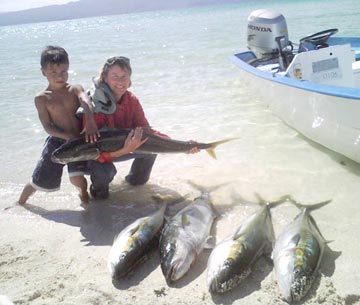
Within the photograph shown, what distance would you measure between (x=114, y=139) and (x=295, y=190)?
2.26 metres

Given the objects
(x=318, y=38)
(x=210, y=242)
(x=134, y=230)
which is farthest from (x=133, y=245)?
(x=318, y=38)

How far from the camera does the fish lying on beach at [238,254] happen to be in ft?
10.3

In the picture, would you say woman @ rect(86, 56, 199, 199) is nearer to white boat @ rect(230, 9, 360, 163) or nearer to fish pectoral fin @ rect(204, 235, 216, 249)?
fish pectoral fin @ rect(204, 235, 216, 249)

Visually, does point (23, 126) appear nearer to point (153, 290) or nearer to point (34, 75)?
point (153, 290)

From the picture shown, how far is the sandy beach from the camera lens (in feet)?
10.6

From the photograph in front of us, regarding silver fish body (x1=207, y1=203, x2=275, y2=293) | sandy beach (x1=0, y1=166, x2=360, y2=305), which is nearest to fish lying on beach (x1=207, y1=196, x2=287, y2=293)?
silver fish body (x1=207, y1=203, x2=275, y2=293)

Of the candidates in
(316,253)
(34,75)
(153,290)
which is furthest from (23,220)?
(34,75)

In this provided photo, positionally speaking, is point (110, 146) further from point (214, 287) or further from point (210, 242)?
point (214, 287)

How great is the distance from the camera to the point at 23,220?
4656mm

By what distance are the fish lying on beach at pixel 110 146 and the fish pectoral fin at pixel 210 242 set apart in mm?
1138

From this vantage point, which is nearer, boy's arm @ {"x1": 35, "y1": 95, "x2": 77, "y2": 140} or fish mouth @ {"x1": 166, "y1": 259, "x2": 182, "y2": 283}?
fish mouth @ {"x1": 166, "y1": 259, "x2": 182, "y2": 283}

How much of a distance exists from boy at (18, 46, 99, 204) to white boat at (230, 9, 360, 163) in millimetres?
2865

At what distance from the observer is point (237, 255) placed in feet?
10.8

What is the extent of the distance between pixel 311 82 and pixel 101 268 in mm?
3947
